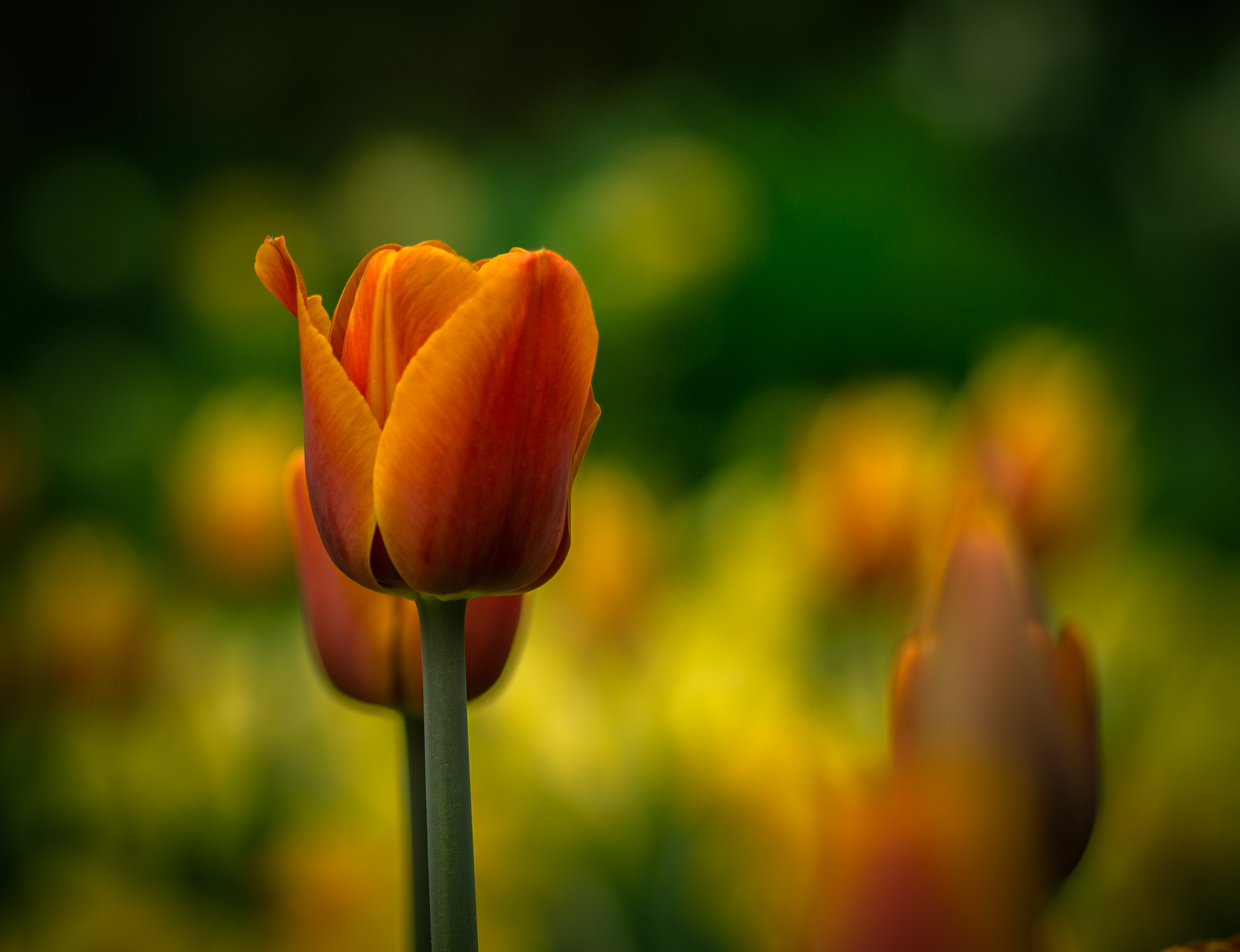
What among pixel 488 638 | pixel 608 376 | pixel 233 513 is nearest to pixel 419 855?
pixel 488 638

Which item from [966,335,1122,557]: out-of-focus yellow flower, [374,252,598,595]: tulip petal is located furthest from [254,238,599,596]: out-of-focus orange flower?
[966,335,1122,557]: out-of-focus yellow flower

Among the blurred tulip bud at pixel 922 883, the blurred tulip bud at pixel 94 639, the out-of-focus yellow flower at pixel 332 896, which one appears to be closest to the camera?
the blurred tulip bud at pixel 922 883

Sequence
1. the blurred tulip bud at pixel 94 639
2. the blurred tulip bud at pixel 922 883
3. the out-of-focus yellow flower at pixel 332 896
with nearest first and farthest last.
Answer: the blurred tulip bud at pixel 922 883
the out-of-focus yellow flower at pixel 332 896
the blurred tulip bud at pixel 94 639

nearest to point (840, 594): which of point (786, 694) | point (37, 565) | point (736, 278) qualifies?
point (786, 694)

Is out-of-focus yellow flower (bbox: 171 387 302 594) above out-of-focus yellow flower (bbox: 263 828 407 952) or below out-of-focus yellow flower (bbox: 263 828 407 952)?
above

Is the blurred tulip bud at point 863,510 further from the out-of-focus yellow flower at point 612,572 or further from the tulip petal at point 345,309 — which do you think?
the tulip petal at point 345,309

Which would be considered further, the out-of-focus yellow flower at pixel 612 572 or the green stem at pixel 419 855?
the out-of-focus yellow flower at pixel 612 572

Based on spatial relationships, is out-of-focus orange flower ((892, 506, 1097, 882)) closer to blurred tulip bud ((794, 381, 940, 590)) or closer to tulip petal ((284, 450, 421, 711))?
tulip petal ((284, 450, 421, 711))

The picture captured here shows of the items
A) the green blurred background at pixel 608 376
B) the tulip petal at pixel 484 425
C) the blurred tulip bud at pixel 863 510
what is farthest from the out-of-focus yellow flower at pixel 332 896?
the tulip petal at pixel 484 425
